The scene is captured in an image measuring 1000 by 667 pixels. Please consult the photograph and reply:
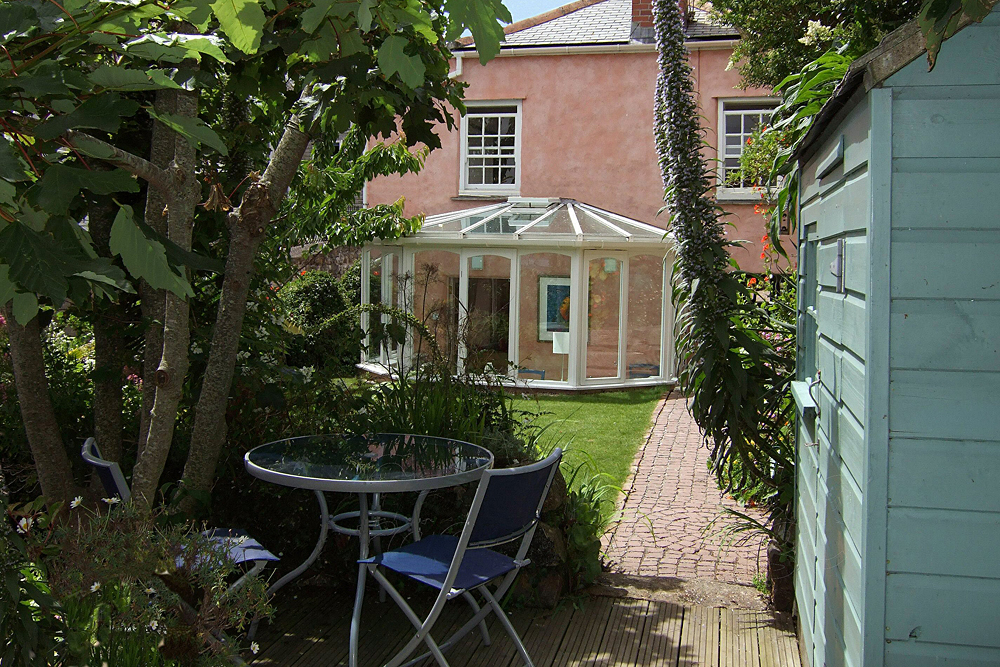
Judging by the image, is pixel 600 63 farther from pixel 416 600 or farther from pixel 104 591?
pixel 104 591

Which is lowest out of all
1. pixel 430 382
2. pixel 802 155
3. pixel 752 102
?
pixel 430 382

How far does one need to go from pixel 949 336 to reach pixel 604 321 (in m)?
11.5

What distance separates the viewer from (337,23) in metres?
2.79

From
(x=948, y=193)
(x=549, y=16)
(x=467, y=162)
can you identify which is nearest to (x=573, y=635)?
(x=948, y=193)

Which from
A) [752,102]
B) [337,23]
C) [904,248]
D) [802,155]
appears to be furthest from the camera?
[752,102]

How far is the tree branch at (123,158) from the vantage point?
214cm

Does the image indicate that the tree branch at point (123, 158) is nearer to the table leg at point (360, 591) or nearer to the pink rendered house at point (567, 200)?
the table leg at point (360, 591)

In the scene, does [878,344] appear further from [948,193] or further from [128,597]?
[128,597]

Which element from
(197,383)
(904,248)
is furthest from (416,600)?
(904,248)

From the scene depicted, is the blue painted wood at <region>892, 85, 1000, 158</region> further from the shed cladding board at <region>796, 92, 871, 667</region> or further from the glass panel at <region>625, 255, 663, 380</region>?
the glass panel at <region>625, 255, 663, 380</region>

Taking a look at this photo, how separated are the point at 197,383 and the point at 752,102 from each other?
460 inches

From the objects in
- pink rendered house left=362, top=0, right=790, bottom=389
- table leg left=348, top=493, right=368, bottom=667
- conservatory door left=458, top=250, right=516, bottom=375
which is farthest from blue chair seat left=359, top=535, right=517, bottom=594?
conservatory door left=458, top=250, right=516, bottom=375

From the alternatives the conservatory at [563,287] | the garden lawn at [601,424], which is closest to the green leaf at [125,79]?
the garden lawn at [601,424]

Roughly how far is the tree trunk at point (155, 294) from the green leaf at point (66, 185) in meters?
2.45
